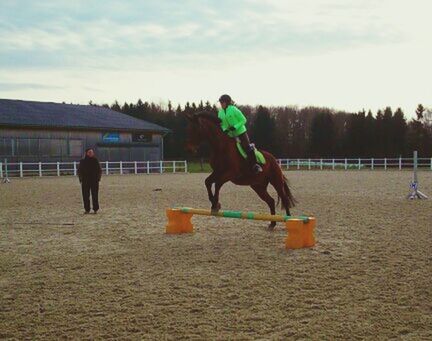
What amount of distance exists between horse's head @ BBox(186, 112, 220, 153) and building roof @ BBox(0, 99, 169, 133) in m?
31.9

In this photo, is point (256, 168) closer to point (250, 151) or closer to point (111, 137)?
point (250, 151)

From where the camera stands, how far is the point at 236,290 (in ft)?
17.3

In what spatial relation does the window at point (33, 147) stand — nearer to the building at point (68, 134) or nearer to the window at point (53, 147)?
the building at point (68, 134)

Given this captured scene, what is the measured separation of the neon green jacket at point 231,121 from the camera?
8531 mm

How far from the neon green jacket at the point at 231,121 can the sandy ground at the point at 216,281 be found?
6.44 ft

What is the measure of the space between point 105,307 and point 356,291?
8.75 ft

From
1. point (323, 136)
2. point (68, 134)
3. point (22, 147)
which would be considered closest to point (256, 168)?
point (22, 147)

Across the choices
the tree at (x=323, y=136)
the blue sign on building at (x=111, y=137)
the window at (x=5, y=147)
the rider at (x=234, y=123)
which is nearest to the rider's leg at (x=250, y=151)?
the rider at (x=234, y=123)

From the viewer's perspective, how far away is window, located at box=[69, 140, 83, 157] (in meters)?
40.2

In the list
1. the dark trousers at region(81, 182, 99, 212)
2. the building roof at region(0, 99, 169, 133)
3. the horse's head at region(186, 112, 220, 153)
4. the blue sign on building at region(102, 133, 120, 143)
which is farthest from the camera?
the blue sign on building at region(102, 133, 120, 143)

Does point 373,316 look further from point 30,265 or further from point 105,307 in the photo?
point 30,265

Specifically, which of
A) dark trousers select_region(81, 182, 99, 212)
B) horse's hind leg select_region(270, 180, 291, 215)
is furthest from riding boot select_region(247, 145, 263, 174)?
dark trousers select_region(81, 182, 99, 212)

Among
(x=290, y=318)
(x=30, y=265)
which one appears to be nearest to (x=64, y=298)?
(x=30, y=265)

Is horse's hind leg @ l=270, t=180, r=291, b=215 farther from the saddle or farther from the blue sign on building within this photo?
the blue sign on building
